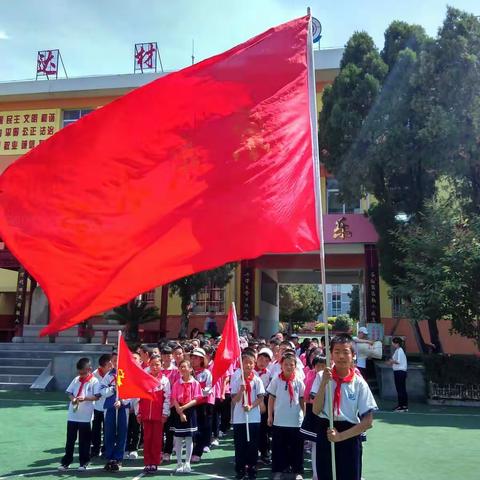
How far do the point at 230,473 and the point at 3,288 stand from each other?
21611 millimetres

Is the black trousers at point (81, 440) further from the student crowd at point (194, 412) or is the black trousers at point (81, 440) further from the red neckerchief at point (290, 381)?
the red neckerchief at point (290, 381)

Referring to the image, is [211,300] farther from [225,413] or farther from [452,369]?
[225,413]

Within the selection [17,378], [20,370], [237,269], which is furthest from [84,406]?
[237,269]

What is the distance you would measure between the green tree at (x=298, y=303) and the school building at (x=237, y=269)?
14.0 meters

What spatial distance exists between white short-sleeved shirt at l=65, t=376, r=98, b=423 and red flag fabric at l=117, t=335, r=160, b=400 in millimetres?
551

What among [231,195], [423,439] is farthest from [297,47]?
[423,439]

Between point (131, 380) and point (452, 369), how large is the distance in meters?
8.74

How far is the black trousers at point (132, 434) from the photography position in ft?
24.7

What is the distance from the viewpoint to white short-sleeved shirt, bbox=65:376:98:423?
655 cm

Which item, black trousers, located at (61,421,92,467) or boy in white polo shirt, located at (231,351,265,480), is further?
black trousers, located at (61,421,92,467)

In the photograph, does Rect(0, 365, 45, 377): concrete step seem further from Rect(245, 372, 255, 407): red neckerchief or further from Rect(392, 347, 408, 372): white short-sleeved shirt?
Rect(245, 372, 255, 407): red neckerchief

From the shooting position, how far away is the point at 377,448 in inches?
309

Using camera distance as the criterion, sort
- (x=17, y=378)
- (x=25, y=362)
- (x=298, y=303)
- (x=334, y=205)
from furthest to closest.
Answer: (x=298, y=303)
(x=334, y=205)
(x=25, y=362)
(x=17, y=378)

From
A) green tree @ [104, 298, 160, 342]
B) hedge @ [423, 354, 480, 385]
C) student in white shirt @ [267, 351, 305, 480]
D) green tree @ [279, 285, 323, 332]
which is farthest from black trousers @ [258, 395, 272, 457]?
green tree @ [279, 285, 323, 332]
